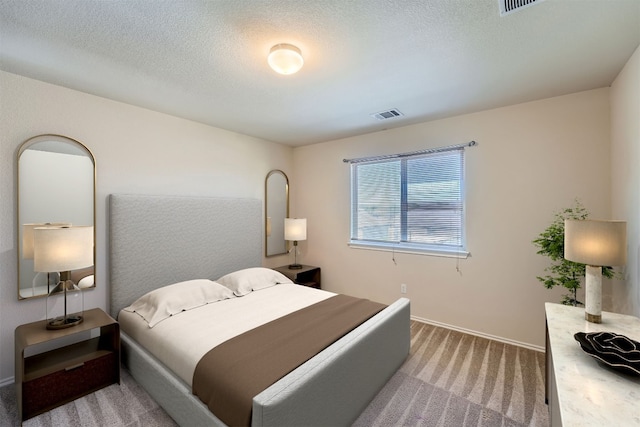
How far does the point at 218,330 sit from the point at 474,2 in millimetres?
2617

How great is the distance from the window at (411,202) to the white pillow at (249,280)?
4.32 feet

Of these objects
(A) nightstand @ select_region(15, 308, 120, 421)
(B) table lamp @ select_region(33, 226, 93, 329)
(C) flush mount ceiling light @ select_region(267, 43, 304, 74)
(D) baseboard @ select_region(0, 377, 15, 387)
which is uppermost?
(C) flush mount ceiling light @ select_region(267, 43, 304, 74)

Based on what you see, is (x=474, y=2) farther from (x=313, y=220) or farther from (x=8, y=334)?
(x=8, y=334)

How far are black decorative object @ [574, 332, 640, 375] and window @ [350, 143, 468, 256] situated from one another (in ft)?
6.06

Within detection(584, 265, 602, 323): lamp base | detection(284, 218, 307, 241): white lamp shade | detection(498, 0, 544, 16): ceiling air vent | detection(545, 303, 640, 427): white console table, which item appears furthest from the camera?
detection(284, 218, 307, 241): white lamp shade

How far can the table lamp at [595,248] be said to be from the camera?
1.47m

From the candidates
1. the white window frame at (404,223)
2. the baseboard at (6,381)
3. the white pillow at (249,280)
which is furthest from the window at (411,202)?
the baseboard at (6,381)

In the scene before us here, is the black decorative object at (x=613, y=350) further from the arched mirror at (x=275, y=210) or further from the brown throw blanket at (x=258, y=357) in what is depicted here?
the arched mirror at (x=275, y=210)

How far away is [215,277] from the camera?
335 cm

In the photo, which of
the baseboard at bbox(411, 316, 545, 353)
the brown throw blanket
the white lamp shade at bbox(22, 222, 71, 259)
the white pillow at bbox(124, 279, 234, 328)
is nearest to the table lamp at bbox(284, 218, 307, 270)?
the white pillow at bbox(124, 279, 234, 328)

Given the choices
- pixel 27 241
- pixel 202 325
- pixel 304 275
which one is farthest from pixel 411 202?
pixel 27 241

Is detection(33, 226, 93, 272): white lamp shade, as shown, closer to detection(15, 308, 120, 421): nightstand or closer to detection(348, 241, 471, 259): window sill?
detection(15, 308, 120, 421): nightstand

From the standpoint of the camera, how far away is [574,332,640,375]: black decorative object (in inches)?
43.4

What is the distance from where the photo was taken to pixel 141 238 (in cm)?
274
